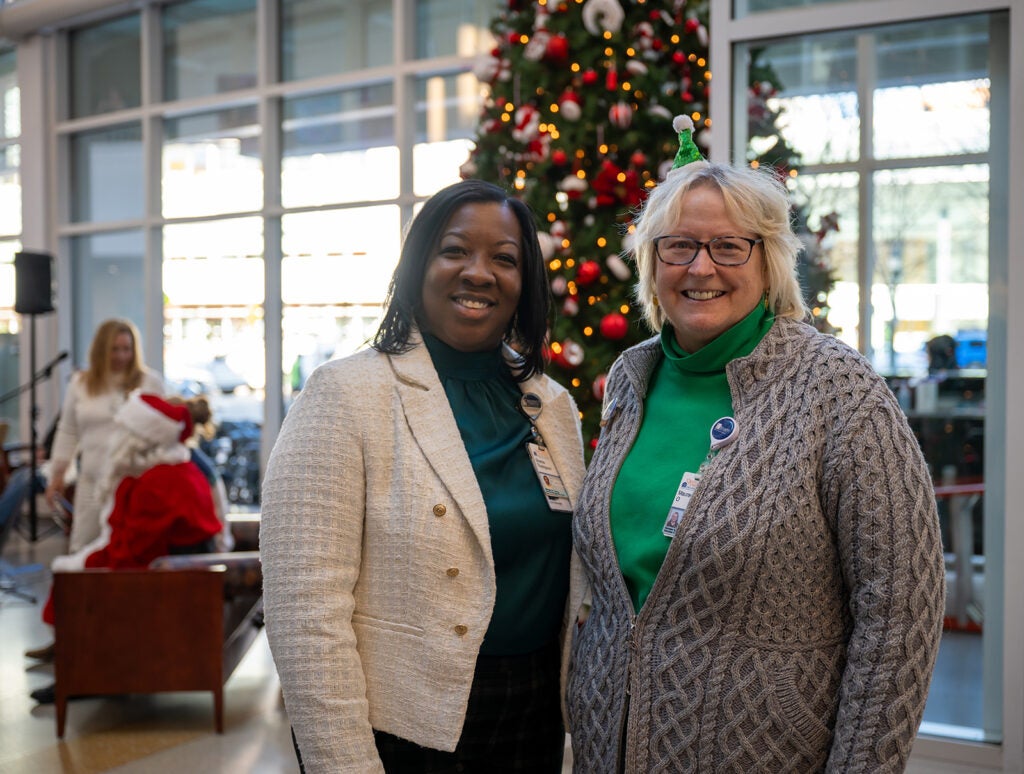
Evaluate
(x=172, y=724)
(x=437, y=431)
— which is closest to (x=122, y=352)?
(x=172, y=724)

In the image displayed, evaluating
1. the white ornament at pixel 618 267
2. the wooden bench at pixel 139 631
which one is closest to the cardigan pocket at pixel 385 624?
the wooden bench at pixel 139 631

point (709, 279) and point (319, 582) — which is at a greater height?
point (709, 279)

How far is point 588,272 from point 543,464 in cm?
296

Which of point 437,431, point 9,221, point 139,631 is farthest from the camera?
point 9,221

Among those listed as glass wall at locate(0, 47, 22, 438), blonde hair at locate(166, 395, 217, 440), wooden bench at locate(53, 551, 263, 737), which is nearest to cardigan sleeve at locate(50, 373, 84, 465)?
blonde hair at locate(166, 395, 217, 440)

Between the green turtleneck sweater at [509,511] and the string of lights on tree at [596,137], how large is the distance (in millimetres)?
2777

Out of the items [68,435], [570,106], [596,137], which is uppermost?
[570,106]

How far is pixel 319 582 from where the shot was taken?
167 centimetres

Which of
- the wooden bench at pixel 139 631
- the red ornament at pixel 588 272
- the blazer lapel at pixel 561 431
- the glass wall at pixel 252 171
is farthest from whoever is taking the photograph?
the glass wall at pixel 252 171

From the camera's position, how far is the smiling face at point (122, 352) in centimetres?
615

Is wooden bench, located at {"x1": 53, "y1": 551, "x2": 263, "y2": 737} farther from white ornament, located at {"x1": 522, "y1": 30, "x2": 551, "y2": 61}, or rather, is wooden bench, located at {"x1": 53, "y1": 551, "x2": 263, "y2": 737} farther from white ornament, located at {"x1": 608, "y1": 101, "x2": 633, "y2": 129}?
white ornament, located at {"x1": 522, "y1": 30, "x2": 551, "y2": 61}

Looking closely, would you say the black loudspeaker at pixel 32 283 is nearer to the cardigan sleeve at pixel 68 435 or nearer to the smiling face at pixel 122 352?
the cardigan sleeve at pixel 68 435

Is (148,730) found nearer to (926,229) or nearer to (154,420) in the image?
(154,420)

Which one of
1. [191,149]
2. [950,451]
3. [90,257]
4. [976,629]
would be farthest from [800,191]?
[90,257]
